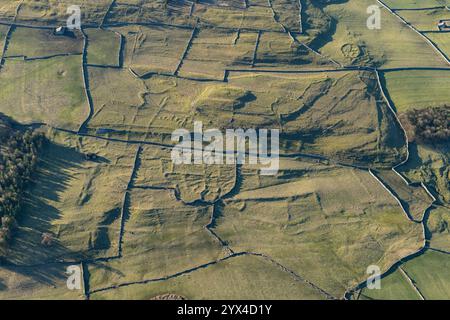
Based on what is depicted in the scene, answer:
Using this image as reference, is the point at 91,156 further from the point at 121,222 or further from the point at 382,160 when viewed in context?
the point at 382,160

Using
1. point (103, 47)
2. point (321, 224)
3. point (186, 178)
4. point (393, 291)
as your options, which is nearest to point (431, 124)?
point (321, 224)

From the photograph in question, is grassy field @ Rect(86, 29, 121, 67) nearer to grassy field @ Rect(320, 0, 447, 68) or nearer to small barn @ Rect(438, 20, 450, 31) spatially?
grassy field @ Rect(320, 0, 447, 68)

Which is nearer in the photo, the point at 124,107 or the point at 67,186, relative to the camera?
the point at 67,186

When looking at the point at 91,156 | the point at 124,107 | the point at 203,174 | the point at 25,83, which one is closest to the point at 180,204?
the point at 203,174

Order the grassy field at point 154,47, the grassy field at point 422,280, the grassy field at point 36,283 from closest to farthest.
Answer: the grassy field at point 36,283 < the grassy field at point 422,280 < the grassy field at point 154,47

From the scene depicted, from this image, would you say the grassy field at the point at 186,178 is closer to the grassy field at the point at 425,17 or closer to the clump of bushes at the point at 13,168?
the clump of bushes at the point at 13,168

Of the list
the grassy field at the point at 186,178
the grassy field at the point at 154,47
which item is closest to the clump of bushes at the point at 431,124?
the grassy field at the point at 186,178
